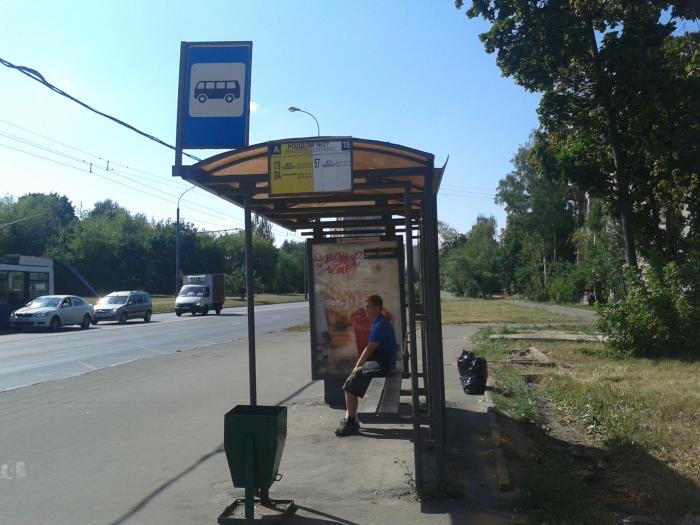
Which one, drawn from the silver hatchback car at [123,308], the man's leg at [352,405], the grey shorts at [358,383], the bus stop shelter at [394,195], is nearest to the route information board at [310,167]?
the bus stop shelter at [394,195]

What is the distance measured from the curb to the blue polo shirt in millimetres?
1347

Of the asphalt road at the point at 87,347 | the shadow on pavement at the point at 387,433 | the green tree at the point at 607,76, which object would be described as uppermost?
the green tree at the point at 607,76

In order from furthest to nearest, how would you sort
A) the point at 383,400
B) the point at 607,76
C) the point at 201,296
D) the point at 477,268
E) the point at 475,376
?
the point at 477,268, the point at 201,296, the point at 607,76, the point at 475,376, the point at 383,400

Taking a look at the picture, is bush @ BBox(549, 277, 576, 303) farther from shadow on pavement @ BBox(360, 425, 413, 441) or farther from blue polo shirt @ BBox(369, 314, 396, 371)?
blue polo shirt @ BBox(369, 314, 396, 371)

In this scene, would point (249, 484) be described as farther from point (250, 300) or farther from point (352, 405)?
point (352, 405)

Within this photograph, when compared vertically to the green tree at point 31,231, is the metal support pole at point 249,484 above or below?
below

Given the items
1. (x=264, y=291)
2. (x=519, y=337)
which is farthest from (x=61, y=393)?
(x=264, y=291)

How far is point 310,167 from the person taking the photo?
19.8 ft

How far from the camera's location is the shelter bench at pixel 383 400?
6824mm

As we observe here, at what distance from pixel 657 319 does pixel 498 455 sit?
35.9 ft

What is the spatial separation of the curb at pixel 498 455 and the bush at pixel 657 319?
835 centimetres

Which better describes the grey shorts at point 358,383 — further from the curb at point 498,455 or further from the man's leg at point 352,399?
the curb at point 498,455

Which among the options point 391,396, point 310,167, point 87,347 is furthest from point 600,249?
point 310,167

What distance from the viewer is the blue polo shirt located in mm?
7812
